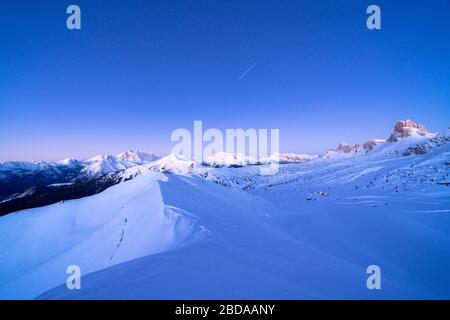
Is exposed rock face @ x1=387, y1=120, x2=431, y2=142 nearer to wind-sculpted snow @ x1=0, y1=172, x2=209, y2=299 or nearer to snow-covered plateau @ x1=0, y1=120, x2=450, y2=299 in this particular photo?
snow-covered plateau @ x1=0, y1=120, x2=450, y2=299

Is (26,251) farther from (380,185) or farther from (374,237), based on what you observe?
(380,185)

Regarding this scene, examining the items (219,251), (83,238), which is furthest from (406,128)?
(83,238)

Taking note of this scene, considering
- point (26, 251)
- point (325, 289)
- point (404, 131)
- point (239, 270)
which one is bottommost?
point (26, 251)

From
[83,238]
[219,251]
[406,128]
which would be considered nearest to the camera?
[219,251]

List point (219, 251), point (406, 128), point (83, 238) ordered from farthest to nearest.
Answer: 1. point (406, 128)
2. point (83, 238)
3. point (219, 251)

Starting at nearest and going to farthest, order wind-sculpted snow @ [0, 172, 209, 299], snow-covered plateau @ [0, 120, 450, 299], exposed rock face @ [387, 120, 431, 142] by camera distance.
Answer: snow-covered plateau @ [0, 120, 450, 299] → wind-sculpted snow @ [0, 172, 209, 299] → exposed rock face @ [387, 120, 431, 142]

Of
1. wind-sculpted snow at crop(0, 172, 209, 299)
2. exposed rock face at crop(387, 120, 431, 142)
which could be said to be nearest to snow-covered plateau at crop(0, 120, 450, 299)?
wind-sculpted snow at crop(0, 172, 209, 299)

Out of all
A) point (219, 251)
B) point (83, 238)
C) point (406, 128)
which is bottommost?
point (83, 238)

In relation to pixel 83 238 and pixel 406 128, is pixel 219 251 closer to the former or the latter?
pixel 83 238

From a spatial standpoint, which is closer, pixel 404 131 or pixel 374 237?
pixel 374 237
